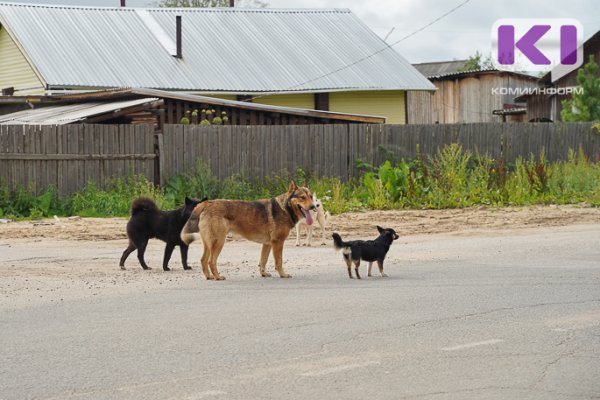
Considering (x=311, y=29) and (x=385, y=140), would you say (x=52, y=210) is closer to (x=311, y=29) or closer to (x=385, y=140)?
(x=385, y=140)

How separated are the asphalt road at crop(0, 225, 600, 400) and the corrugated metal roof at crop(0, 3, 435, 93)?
27.3 meters

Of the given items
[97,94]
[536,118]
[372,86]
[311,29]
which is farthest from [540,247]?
[536,118]

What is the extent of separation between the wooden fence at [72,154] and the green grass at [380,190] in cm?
31

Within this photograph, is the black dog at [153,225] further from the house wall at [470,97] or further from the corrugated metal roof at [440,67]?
the corrugated metal roof at [440,67]

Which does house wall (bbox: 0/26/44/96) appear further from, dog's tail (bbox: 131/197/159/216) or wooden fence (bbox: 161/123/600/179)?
dog's tail (bbox: 131/197/159/216)

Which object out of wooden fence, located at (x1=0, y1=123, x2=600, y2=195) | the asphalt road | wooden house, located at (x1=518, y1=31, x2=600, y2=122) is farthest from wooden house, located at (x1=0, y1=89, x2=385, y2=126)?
wooden house, located at (x1=518, y1=31, x2=600, y2=122)

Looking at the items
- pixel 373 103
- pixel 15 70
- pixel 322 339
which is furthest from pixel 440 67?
pixel 322 339

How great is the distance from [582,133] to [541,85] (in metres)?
19.9

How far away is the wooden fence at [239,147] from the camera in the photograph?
82.0 feet

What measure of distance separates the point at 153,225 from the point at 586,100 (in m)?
32.9

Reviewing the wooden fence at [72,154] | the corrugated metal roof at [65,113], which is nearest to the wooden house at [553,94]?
the corrugated metal roof at [65,113]

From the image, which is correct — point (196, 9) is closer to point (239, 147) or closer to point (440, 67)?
point (239, 147)

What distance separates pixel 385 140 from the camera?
3067cm

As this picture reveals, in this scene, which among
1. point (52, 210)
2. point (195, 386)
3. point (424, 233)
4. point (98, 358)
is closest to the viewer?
point (195, 386)
